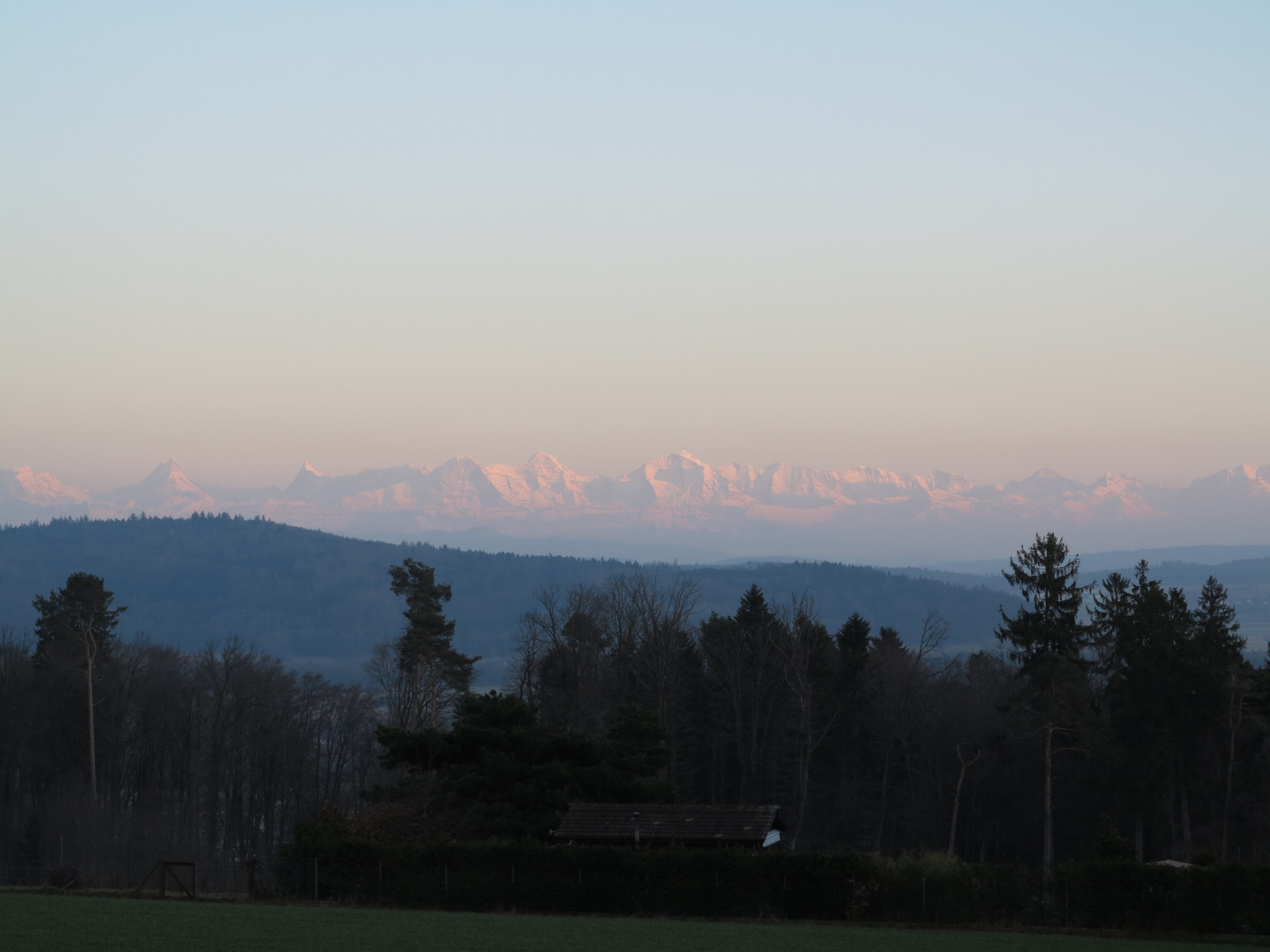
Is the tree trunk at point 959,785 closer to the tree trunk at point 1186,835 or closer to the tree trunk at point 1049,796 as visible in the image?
the tree trunk at point 1049,796

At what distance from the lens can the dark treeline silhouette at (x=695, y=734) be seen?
156 feet

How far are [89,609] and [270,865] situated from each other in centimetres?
3982

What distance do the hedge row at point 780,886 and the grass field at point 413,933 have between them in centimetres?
147

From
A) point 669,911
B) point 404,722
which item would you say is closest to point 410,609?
point 404,722

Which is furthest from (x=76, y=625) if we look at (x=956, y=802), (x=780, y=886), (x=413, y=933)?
(x=780, y=886)

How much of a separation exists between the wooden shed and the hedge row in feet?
9.06

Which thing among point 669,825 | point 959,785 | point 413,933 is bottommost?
point 959,785

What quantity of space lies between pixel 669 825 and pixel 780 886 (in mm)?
5631

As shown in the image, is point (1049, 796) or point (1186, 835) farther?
point (1049, 796)

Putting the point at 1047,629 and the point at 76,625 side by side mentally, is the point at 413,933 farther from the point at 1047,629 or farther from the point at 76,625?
the point at 76,625

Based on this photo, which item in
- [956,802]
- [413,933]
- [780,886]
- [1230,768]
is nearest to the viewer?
[413,933]

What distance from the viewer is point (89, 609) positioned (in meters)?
76.2

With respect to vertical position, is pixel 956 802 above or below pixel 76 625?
below

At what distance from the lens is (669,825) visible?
41.4 m
